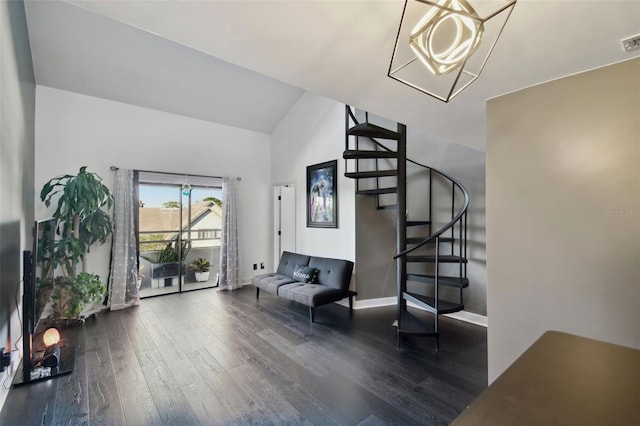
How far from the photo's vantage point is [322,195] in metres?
4.64

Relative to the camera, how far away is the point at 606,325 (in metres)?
1.45

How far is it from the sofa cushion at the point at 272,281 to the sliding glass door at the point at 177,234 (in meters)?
1.52

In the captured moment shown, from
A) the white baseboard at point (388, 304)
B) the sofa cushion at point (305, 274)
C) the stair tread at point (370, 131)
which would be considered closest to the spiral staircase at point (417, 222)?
the stair tread at point (370, 131)

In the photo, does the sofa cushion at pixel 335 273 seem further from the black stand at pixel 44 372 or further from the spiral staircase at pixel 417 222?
the black stand at pixel 44 372

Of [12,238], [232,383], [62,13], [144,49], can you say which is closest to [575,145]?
[232,383]

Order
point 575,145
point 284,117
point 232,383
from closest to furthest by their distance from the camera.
Result: point 575,145 < point 232,383 < point 284,117

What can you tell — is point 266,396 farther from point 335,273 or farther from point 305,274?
point 305,274

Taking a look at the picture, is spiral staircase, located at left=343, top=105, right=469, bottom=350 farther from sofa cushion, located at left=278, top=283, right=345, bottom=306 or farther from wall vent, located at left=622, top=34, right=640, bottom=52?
wall vent, located at left=622, top=34, right=640, bottom=52

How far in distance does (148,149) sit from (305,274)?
3345mm

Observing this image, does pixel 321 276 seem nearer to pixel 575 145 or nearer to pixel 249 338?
pixel 249 338

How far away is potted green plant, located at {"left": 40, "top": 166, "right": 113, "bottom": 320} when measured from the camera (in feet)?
10.9

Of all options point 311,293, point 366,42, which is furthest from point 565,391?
point 311,293

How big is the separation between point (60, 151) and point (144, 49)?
187 cm

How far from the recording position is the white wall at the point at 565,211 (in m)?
1.41
